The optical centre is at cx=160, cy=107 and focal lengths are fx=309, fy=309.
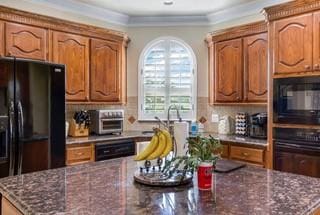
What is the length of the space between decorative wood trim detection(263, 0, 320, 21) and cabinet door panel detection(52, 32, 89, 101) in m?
2.30

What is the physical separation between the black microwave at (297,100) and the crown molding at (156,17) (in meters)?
1.22

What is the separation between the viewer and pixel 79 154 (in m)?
3.66

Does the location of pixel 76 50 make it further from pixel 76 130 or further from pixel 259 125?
pixel 259 125

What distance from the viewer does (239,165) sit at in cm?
225

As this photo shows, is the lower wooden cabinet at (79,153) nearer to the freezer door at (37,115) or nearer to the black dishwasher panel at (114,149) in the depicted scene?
the black dishwasher panel at (114,149)

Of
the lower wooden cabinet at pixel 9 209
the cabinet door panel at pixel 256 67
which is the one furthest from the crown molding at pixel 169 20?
the lower wooden cabinet at pixel 9 209

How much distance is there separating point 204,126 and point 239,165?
245 centimetres

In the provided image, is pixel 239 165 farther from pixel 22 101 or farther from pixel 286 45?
pixel 22 101

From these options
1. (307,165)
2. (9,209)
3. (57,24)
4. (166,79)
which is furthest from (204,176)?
(166,79)

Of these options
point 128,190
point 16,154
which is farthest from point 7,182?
point 16,154

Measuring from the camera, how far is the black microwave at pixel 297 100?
302 cm

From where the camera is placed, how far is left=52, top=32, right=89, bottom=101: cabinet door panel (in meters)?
3.77

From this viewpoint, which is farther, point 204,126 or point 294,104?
point 204,126

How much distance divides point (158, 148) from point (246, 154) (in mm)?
2076
